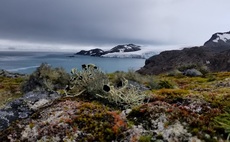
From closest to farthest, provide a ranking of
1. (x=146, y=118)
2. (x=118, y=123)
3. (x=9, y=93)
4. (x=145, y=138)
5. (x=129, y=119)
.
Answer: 1. (x=145, y=138)
2. (x=118, y=123)
3. (x=146, y=118)
4. (x=129, y=119)
5. (x=9, y=93)

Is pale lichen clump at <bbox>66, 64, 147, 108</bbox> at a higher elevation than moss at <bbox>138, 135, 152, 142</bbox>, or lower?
higher

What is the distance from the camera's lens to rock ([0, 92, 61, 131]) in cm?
785

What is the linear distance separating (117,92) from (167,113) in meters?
1.85

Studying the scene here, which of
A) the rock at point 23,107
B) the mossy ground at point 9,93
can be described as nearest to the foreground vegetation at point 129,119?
the rock at point 23,107

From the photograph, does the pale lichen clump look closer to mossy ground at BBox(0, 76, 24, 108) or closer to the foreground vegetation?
the foreground vegetation

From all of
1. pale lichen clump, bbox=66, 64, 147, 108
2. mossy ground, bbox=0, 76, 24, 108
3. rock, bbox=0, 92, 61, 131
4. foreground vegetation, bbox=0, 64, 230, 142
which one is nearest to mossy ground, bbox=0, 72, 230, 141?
foreground vegetation, bbox=0, 64, 230, 142

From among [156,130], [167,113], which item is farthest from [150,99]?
[156,130]

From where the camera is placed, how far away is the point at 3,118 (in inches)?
309

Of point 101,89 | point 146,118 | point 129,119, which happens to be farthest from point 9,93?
point 146,118

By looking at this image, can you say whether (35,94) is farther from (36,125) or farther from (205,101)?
(205,101)

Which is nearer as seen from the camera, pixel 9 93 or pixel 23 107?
pixel 23 107

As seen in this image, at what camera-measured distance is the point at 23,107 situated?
8.56 meters

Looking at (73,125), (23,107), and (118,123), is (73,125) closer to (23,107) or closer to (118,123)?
(118,123)

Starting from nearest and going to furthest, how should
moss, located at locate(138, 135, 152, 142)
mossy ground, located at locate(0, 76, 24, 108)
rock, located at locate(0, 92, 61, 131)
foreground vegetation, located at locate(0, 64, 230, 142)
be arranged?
moss, located at locate(138, 135, 152, 142) → foreground vegetation, located at locate(0, 64, 230, 142) → rock, located at locate(0, 92, 61, 131) → mossy ground, located at locate(0, 76, 24, 108)
